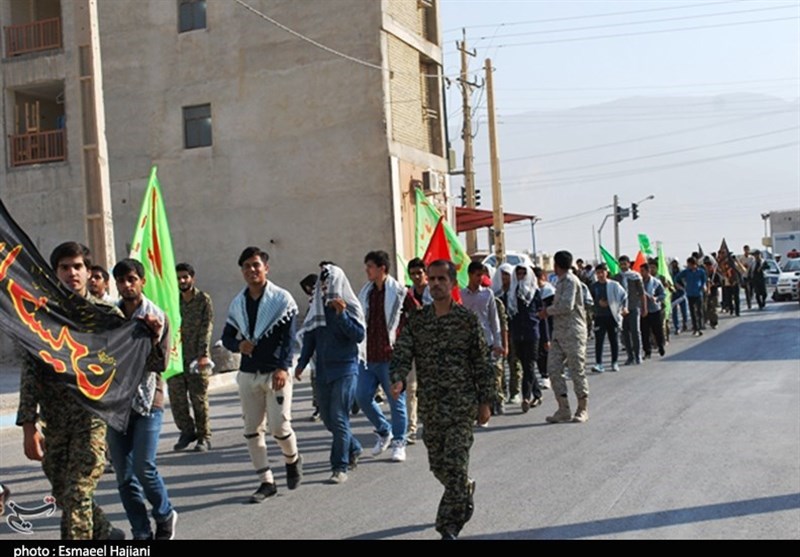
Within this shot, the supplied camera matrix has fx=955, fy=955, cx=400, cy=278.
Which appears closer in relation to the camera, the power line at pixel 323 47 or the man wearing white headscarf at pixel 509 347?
the man wearing white headscarf at pixel 509 347

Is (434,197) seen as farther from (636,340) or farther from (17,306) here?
(17,306)

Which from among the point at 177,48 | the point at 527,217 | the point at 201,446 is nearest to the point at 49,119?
the point at 177,48

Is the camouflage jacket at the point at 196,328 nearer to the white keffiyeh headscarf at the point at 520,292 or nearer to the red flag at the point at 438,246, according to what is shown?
the red flag at the point at 438,246

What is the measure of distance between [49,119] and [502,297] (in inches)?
845

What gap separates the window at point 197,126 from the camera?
2998 centimetres

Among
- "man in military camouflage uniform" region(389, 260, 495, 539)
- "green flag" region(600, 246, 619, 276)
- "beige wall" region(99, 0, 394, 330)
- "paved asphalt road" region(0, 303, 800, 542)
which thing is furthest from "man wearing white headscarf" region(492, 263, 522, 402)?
"beige wall" region(99, 0, 394, 330)

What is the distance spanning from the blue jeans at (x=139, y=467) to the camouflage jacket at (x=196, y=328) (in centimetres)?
360

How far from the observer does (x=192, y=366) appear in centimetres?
968

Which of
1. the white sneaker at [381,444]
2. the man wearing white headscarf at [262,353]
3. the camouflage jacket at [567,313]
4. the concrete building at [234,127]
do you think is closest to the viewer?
the man wearing white headscarf at [262,353]

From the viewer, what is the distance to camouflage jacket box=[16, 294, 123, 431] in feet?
17.6

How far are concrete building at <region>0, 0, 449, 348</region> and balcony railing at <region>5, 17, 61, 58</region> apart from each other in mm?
42

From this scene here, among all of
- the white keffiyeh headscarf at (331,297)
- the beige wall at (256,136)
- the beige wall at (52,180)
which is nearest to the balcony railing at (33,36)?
the beige wall at (52,180)

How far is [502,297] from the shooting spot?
13000 mm
